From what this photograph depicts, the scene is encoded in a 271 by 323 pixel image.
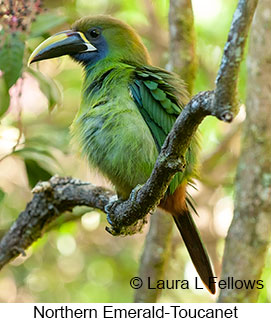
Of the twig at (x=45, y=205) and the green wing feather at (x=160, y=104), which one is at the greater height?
the green wing feather at (x=160, y=104)

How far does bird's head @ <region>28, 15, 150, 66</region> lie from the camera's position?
2.83 meters

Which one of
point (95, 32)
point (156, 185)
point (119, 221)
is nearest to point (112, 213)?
point (119, 221)

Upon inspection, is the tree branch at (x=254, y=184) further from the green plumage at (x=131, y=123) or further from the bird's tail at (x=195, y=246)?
the green plumage at (x=131, y=123)

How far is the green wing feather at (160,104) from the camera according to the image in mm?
2410

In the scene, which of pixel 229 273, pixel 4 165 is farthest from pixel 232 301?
pixel 4 165

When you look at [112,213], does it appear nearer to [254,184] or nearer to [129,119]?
[129,119]

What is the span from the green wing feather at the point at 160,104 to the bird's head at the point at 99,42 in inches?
14.7

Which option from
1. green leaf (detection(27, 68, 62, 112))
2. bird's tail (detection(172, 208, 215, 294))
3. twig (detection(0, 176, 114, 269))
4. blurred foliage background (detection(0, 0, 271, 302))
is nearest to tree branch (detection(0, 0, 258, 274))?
twig (detection(0, 176, 114, 269))

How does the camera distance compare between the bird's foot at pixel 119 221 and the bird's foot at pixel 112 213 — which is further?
the bird's foot at pixel 112 213

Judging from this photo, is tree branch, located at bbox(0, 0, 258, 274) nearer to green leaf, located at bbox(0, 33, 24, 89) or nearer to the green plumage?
the green plumage

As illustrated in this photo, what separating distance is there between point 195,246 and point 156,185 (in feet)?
2.64

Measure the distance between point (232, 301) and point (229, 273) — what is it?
0.15 m

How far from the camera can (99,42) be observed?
2887 mm

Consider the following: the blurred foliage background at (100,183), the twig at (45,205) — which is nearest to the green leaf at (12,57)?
the twig at (45,205)
